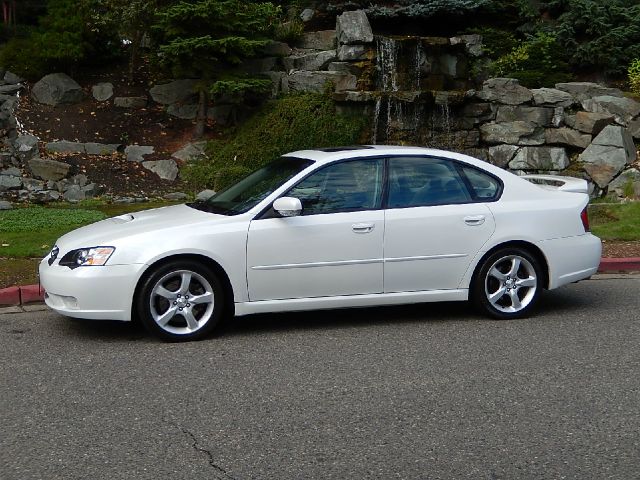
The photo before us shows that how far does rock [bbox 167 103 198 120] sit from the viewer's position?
17516 mm

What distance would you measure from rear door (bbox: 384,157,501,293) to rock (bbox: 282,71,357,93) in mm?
9398

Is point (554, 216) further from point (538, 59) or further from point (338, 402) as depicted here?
point (538, 59)

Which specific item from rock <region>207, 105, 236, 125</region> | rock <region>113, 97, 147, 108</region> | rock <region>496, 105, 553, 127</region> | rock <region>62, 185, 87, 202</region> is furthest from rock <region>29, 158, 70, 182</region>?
rock <region>496, 105, 553, 127</region>

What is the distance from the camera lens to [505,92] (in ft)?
55.7

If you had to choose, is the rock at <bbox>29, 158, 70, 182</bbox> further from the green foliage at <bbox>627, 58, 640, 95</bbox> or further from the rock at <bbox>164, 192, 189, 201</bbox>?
the green foliage at <bbox>627, 58, 640, 95</bbox>

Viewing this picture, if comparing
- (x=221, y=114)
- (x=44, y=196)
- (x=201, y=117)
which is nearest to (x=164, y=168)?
(x=201, y=117)

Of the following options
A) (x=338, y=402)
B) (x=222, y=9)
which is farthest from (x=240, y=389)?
(x=222, y=9)

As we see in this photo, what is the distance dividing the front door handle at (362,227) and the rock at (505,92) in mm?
10472

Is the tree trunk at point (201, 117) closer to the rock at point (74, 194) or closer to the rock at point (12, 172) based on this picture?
the rock at point (74, 194)

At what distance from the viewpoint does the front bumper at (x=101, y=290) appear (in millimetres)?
6555

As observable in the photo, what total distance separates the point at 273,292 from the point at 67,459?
8.74 ft

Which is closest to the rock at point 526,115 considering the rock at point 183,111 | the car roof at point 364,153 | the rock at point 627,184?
the rock at point 627,184

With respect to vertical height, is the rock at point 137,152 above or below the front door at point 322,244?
above

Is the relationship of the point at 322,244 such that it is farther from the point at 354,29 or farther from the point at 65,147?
the point at 354,29
